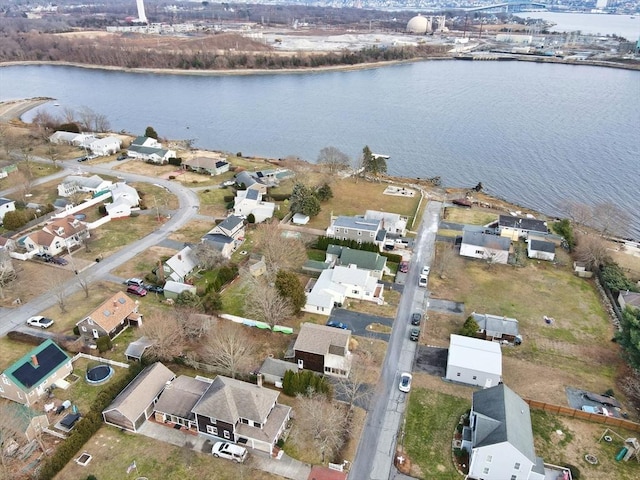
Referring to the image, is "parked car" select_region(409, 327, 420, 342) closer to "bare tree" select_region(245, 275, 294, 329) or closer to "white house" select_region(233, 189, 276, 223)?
"bare tree" select_region(245, 275, 294, 329)

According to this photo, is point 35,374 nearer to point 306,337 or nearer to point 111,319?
point 111,319

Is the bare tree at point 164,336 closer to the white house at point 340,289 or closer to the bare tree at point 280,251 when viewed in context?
the white house at point 340,289

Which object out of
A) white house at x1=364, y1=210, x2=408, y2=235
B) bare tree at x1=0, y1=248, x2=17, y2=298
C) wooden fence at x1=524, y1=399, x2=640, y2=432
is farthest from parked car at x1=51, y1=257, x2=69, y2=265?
wooden fence at x1=524, y1=399, x2=640, y2=432

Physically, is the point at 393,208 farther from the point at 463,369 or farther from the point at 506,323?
the point at 463,369

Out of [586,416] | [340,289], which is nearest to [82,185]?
[340,289]

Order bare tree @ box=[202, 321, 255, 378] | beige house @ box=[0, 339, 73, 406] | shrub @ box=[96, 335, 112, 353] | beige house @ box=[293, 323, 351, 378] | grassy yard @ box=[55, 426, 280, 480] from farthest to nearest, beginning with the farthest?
shrub @ box=[96, 335, 112, 353], beige house @ box=[293, 323, 351, 378], bare tree @ box=[202, 321, 255, 378], beige house @ box=[0, 339, 73, 406], grassy yard @ box=[55, 426, 280, 480]

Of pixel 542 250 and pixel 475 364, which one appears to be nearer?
pixel 475 364

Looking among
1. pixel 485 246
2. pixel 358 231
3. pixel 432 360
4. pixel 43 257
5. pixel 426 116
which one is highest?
pixel 358 231
